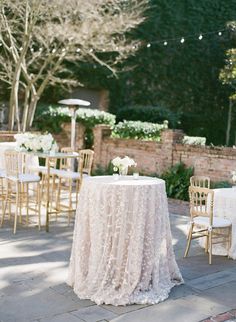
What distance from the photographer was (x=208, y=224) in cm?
558

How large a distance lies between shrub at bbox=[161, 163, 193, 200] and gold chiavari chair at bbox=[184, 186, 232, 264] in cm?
387

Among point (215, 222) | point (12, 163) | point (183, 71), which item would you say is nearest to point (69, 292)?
point (215, 222)

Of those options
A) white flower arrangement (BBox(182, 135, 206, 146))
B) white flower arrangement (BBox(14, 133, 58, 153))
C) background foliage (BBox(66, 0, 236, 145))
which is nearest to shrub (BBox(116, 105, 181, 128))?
background foliage (BBox(66, 0, 236, 145))

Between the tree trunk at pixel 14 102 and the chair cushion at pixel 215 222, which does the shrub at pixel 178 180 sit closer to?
the chair cushion at pixel 215 222

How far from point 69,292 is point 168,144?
6.54 m

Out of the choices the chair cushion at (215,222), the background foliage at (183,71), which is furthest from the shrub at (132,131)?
the chair cushion at (215,222)

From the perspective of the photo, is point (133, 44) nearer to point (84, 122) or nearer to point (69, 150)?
point (84, 122)

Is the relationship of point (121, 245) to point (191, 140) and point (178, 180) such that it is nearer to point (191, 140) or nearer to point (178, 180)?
point (178, 180)

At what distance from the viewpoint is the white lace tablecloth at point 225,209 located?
Result: 19.2 ft

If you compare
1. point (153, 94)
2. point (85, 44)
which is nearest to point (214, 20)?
point (153, 94)

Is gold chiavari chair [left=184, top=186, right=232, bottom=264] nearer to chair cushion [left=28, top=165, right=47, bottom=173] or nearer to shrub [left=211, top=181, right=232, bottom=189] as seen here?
chair cushion [left=28, top=165, right=47, bottom=173]

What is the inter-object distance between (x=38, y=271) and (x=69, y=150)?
3493 millimetres

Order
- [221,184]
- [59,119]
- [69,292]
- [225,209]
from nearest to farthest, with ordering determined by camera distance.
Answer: [69,292]
[225,209]
[221,184]
[59,119]

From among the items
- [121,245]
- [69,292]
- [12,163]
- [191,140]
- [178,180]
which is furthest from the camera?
[191,140]
